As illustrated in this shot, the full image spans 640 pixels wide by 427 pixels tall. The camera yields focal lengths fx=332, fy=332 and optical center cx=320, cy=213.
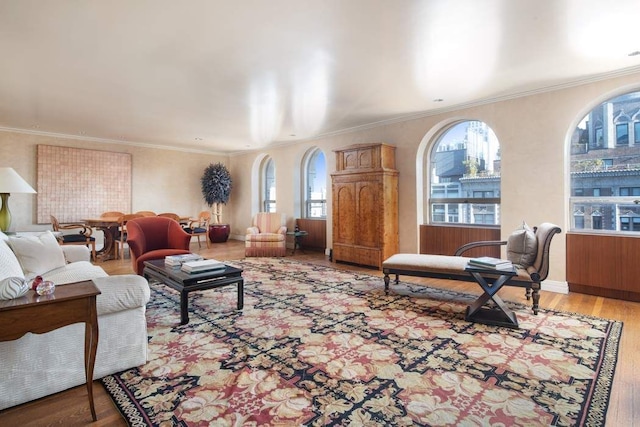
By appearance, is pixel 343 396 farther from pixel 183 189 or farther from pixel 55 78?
pixel 183 189

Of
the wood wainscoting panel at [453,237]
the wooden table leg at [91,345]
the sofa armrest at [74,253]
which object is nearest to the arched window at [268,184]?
the wood wainscoting panel at [453,237]

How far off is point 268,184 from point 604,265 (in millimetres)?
7341

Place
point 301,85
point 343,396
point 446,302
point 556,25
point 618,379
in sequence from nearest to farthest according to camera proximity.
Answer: point 343,396, point 618,379, point 556,25, point 446,302, point 301,85

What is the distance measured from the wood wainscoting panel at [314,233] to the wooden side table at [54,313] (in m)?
5.64

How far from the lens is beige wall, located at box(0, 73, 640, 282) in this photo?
4.12 m

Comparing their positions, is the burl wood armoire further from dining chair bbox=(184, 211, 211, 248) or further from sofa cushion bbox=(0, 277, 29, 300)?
sofa cushion bbox=(0, 277, 29, 300)

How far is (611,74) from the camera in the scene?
3730 millimetres

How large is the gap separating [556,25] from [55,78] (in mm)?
5134

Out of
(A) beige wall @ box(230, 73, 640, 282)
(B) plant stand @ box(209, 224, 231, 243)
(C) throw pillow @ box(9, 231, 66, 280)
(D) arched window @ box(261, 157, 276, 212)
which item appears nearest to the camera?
(C) throw pillow @ box(9, 231, 66, 280)

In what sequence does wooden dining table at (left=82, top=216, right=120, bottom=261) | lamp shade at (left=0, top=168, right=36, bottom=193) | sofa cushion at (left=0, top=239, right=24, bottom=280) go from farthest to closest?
wooden dining table at (left=82, top=216, right=120, bottom=261)
lamp shade at (left=0, top=168, right=36, bottom=193)
sofa cushion at (left=0, top=239, right=24, bottom=280)

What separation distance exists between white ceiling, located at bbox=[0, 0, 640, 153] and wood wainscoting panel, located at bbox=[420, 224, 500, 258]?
1.87m

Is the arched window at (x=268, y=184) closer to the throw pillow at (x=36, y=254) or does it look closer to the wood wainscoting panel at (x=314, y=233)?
the wood wainscoting panel at (x=314, y=233)

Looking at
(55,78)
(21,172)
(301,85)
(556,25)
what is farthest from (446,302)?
(21,172)

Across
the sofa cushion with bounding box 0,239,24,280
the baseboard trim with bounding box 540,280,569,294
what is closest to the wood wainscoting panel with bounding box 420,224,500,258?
the baseboard trim with bounding box 540,280,569,294
